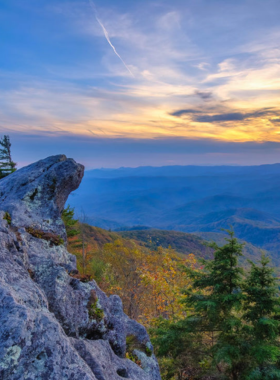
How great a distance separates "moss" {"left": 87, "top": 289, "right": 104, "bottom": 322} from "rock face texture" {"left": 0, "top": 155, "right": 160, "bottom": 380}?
0.03 meters

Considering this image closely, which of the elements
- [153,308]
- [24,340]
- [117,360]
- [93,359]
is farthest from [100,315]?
[153,308]

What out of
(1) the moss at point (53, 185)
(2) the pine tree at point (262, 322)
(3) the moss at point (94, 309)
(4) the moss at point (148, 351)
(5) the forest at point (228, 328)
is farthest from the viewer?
(1) the moss at point (53, 185)

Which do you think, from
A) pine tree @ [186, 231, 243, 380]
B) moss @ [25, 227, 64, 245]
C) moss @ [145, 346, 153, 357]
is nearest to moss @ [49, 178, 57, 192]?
moss @ [25, 227, 64, 245]

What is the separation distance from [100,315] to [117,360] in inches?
57.3

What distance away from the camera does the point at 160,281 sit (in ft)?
64.7

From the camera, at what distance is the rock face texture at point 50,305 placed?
13.6 ft

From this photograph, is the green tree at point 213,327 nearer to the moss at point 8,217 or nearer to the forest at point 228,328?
the forest at point 228,328

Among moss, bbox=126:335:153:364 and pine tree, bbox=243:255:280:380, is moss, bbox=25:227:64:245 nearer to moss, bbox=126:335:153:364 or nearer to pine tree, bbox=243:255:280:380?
moss, bbox=126:335:153:364

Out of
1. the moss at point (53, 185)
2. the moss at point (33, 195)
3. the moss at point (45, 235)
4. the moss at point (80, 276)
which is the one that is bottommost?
the moss at point (80, 276)

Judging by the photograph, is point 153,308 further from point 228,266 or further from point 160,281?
point 228,266

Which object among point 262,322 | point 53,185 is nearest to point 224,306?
point 262,322

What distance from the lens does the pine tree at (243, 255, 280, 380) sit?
9828 millimetres

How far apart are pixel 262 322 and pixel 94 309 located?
7.58m

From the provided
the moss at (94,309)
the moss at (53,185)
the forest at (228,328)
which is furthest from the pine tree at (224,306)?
the moss at (53,185)
